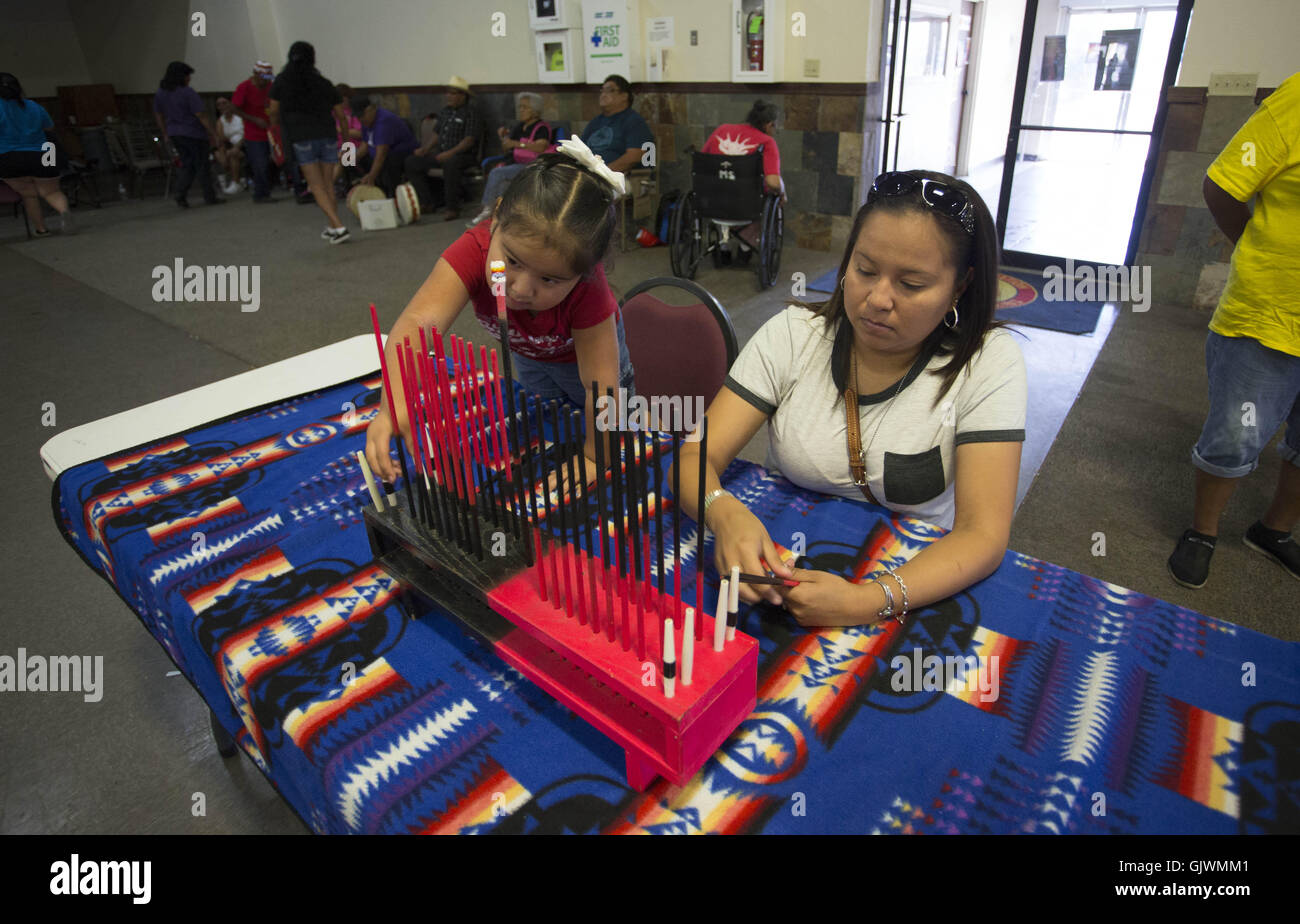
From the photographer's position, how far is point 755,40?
506 cm

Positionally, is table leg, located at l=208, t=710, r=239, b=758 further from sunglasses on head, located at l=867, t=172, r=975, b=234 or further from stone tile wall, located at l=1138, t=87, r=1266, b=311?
stone tile wall, located at l=1138, t=87, r=1266, b=311

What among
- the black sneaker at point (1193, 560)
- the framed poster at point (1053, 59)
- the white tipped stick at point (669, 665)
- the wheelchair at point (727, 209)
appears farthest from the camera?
the framed poster at point (1053, 59)

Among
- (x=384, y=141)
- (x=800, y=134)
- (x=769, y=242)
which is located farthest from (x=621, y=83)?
(x=384, y=141)

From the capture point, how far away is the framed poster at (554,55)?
20.1 ft

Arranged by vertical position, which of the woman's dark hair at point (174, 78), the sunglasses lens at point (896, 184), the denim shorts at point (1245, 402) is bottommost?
the denim shorts at point (1245, 402)

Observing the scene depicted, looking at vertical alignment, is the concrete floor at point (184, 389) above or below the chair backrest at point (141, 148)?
below

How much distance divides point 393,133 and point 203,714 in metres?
7.06

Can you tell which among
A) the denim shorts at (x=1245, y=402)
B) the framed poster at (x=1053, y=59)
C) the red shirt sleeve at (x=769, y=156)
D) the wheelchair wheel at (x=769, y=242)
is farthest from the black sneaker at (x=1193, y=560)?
the framed poster at (x=1053, y=59)

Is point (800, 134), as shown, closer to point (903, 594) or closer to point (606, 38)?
point (606, 38)

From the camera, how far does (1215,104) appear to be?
3697 mm

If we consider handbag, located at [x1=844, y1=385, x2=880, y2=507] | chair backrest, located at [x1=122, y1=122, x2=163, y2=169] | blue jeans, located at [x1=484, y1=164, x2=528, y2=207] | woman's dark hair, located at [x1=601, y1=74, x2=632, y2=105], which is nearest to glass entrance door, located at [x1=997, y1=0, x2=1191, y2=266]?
woman's dark hair, located at [x1=601, y1=74, x2=632, y2=105]

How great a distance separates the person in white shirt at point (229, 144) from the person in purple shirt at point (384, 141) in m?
2.11

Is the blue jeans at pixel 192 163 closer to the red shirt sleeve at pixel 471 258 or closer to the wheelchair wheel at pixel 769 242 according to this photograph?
the wheelchair wheel at pixel 769 242
